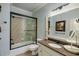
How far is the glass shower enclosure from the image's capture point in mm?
1567

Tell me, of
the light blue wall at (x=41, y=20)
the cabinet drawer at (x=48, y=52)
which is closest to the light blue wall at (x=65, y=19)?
the light blue wall at (x=41, y=20)

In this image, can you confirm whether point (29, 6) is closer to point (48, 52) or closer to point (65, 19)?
point (65, 19)

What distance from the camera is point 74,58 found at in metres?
1.28

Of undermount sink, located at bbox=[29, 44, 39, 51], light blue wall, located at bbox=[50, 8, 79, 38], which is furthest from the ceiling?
undermount sink, located at bbox=[29, 44, 39, 51]

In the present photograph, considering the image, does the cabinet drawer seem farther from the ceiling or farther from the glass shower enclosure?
the ceiling

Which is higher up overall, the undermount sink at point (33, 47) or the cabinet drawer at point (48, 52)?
the undermount sink at point (33, 47)

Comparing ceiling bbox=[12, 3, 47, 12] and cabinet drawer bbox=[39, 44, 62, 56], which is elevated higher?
ceiling bbox=[12, 3, 47, 12]

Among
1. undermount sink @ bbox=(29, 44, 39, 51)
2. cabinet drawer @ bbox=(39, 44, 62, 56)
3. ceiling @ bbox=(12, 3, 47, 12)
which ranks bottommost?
cabinet drawer @ bbox=(39, 44, 62, 56)

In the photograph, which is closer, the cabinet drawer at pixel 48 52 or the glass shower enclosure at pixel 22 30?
the cabinet drawer at pixel 48 52

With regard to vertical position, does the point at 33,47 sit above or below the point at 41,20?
below

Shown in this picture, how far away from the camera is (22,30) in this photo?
167 centimetres

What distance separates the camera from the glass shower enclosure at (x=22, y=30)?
5.14ft

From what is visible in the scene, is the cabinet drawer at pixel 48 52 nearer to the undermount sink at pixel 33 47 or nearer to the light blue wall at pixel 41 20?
the undermount sink at pixel 33 47

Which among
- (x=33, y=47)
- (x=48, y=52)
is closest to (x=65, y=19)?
(x=48, y=52)
